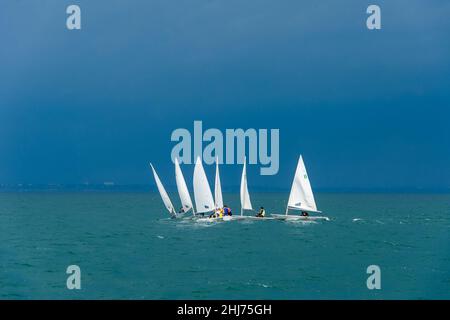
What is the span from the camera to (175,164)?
207 feet

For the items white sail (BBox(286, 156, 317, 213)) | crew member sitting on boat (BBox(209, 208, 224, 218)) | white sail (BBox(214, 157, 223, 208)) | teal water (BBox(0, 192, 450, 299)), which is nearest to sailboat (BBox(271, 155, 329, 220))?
white sail (BBox(286, 156, 317, 213))

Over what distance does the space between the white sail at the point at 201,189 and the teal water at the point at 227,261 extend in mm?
2074

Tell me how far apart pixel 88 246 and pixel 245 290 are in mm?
22179

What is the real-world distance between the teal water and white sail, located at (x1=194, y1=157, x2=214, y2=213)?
2.07 meters

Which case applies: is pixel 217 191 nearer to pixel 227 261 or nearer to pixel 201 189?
pixel 201 189

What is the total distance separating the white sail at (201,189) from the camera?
201ft

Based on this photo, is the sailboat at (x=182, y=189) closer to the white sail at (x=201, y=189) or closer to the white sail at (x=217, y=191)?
the white sail at (x=201, y=189)

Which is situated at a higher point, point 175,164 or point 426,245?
point 175,164

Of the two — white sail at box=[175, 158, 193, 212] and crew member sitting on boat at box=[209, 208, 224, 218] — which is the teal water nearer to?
crew member sitting on boat at box=[209, 208, 224, 218]

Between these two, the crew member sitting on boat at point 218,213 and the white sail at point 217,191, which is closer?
the white sail at point 217,191

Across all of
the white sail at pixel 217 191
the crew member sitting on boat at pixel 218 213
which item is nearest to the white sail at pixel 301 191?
the crew member sitting on boat at pixel 218 213
